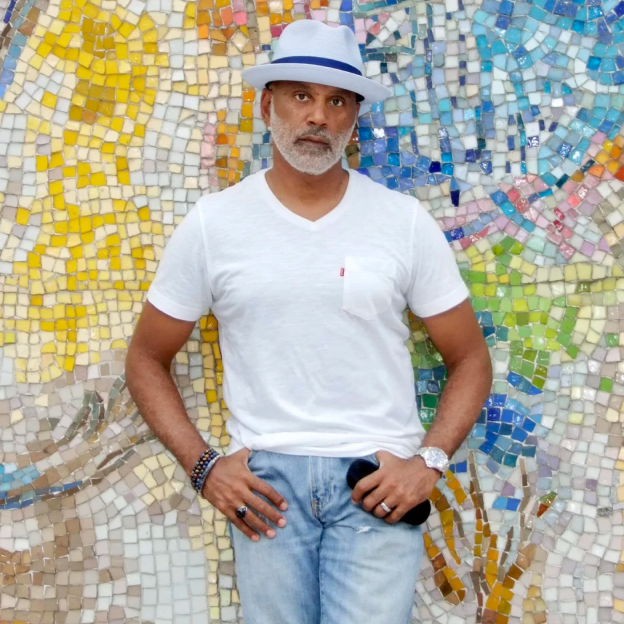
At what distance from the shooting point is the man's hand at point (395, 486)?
1.89 m

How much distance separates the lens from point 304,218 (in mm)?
2014

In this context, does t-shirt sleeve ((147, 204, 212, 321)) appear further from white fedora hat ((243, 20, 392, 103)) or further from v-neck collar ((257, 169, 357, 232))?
white fedora hat ((243, 20, 392, 103))

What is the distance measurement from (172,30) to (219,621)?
185 centimetres

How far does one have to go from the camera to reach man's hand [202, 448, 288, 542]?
6.29ft

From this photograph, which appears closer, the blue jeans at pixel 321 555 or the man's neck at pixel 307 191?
the blue jeans at pixel 321 555

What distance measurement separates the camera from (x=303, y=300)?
1.96 metres

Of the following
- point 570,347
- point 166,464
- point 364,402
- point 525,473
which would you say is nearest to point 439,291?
point 364,402

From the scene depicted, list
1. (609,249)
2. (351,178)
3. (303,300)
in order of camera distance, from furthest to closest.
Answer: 1. (609,249)
2. (351,178)
3. (303,300)

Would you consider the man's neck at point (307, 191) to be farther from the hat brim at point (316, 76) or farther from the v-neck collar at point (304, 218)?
the hat brim at point (316, 76)

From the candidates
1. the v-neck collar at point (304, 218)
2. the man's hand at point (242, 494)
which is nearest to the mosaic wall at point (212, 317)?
the v-neck collar at point (304, 218)

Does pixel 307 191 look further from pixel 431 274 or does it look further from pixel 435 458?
pixel 435 458

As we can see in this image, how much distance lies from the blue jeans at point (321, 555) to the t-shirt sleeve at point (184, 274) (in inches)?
18.9

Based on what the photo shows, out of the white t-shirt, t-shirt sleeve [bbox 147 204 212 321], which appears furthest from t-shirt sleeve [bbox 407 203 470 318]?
t-shirt sleeve [bbox 147 204 212 321]

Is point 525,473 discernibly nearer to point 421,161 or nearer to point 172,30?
point 421,161
